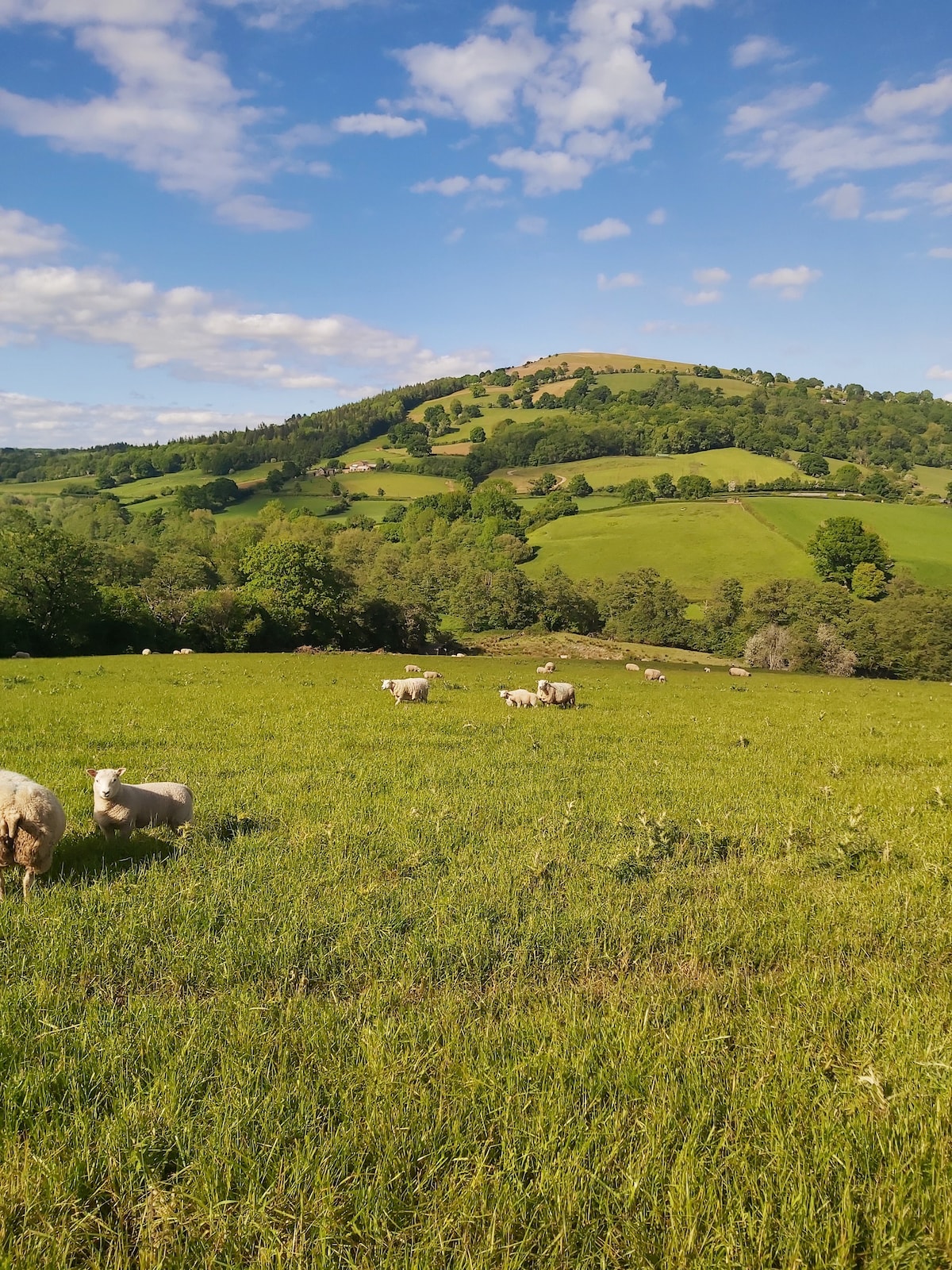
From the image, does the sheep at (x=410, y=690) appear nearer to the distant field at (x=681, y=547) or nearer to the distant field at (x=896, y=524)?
the distant field at (x=681, y=547)

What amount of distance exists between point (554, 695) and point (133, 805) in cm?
1746

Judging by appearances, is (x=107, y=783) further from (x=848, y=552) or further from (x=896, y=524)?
(x=896, y=524)

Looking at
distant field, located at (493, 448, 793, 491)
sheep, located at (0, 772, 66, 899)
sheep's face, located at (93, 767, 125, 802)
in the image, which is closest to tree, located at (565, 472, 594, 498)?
distant field, located at (493, 448, 793, 491)

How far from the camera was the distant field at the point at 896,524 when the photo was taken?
351ft

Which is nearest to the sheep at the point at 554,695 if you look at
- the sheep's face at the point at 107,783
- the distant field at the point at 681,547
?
the sheep's face at the point at 107,783

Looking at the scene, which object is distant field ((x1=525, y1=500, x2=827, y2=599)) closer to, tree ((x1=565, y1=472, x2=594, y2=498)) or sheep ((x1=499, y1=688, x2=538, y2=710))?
tree ((x1=565, y1=472, x2=594, y2=498))

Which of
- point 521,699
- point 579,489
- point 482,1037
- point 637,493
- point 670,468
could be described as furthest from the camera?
point 670,468

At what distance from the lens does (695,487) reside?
148375 mm

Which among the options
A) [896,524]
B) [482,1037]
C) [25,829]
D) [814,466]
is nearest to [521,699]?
[25,829]

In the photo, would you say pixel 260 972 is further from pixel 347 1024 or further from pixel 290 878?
pixel 290 878

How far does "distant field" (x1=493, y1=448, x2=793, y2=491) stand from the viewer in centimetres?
15750

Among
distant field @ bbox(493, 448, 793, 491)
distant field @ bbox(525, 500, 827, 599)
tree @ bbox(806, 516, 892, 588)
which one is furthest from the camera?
distant field @ bbox(493, 448, 793, 491)

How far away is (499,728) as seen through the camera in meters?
18.2

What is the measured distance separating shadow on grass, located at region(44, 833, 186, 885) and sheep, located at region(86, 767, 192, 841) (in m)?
0.20
